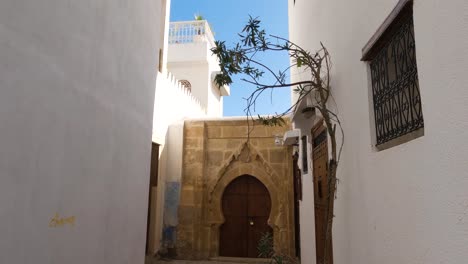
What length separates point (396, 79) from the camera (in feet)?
5.87

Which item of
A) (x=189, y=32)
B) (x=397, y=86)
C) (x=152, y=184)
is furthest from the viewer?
(x=189, y=32)

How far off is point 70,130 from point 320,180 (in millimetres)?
2892

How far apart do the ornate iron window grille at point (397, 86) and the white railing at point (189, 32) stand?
11616 mm

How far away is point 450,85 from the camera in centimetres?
119

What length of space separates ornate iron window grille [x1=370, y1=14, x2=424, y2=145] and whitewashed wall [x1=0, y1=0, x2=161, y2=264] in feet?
7.72

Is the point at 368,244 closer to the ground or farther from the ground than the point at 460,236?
closer to the ground

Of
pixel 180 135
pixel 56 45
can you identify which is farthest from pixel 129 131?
pixel 180 135

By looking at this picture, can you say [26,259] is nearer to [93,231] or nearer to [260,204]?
[93,231]

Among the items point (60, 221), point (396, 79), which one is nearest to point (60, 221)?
point (60, 221)

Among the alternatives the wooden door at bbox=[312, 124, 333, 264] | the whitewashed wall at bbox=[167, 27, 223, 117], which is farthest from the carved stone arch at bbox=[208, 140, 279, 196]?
the whitewashed wall at bbox=[167, 27, 223, 117]

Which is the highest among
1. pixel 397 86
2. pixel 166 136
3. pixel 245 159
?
pixel 166 136

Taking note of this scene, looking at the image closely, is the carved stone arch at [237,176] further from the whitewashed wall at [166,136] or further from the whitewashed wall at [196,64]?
the whitewashed wall at [196,64]

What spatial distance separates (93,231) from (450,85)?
3.06 m

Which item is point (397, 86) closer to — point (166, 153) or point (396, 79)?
point (396, 79)
